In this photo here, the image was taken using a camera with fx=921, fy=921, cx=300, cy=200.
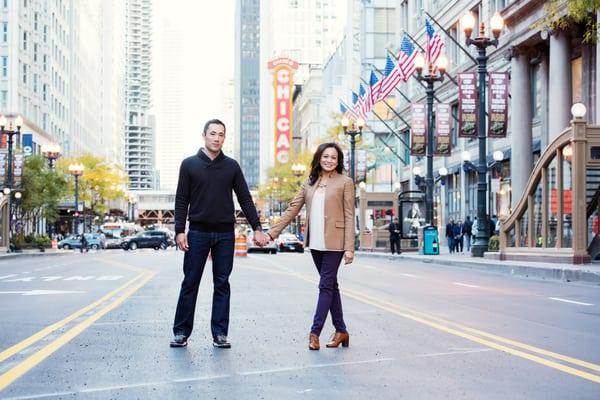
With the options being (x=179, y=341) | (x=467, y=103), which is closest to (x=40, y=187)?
(x=467, y=103)

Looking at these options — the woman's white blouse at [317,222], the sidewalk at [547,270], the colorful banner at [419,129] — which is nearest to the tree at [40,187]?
the colorful banner at [419,129]

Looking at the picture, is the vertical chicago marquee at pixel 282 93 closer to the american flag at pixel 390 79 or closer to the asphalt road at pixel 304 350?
the american flag at pixel 390 79

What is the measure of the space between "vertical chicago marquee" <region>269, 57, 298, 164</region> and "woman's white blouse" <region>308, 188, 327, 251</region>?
153 m

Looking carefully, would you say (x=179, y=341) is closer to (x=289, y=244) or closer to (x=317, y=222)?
(x=317, y=222)

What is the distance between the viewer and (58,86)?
110688 millimetres

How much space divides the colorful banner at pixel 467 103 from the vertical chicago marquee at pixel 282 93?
125m

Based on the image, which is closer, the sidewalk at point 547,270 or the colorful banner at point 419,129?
the sidewalk at point 547,270

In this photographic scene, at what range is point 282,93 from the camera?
16488 centimetres

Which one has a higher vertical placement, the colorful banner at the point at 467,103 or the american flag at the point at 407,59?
the american flag at the point at 407,59

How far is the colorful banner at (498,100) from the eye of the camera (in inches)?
1396

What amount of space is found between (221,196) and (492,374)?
3.20 m

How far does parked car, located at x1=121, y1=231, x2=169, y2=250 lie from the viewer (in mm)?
81625

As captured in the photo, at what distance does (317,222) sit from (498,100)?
91.3 feet

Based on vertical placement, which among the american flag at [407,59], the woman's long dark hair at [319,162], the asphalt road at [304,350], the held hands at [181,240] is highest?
the american flag at [407,59]
